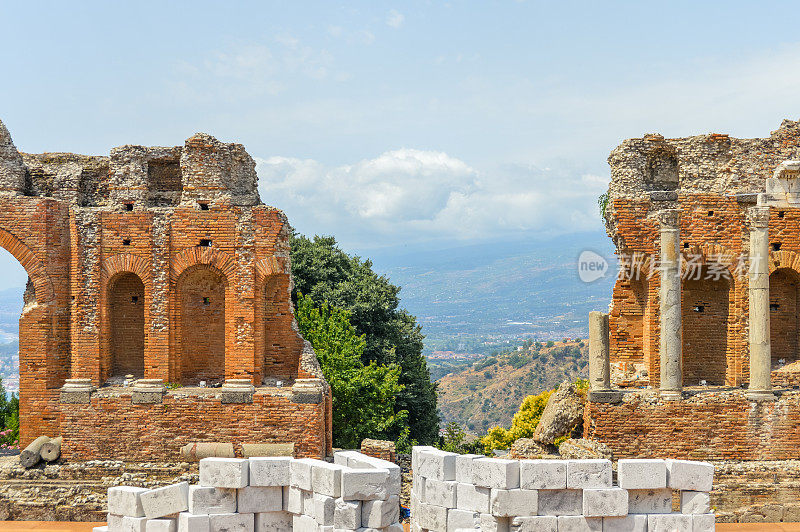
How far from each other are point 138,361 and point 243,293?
13.8 ft

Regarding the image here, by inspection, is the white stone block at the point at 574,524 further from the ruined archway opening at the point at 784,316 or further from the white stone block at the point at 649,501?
the ruined archway opening at the point at 784,316

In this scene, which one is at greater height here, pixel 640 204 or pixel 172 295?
pixel 640 204

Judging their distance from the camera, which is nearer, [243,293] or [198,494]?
[198,494]

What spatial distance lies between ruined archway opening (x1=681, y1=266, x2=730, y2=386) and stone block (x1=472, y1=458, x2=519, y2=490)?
9901 mm

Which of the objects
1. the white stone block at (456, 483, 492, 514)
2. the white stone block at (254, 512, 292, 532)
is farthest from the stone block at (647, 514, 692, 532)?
the white stone block at (254, 512, 292, 532)

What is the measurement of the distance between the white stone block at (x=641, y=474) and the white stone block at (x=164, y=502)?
7982mm

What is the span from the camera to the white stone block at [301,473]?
555 inches

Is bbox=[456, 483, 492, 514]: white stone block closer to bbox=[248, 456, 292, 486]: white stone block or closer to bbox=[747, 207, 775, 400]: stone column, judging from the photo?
bbox=[248, 456, 292, 486]: white stone block

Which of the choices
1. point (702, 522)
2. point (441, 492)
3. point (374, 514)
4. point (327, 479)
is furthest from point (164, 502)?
point (702, 522)

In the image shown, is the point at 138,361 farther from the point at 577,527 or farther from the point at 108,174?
the point at 577,527

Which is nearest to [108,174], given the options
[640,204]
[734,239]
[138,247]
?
[138,247]

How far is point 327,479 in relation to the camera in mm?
13773

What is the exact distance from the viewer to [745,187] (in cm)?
2064

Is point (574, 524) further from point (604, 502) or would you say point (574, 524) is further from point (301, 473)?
point (301, 473)
